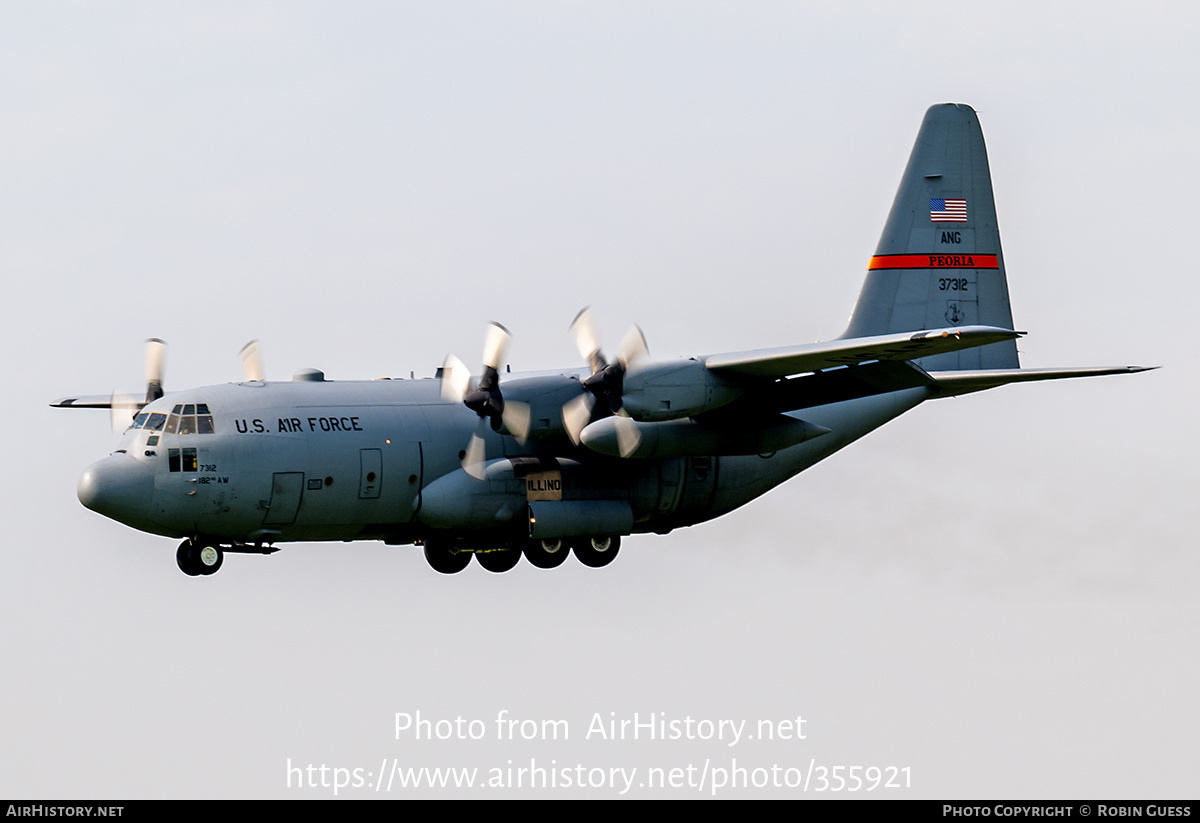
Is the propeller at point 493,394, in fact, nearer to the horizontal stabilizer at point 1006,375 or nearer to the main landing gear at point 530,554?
the main landing gear at point 530,554

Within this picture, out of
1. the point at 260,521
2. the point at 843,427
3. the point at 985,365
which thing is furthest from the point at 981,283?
the point at 260,521

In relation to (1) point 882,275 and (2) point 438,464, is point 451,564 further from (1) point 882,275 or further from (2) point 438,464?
(1) point 882,275

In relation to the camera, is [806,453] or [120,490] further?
[806,453]

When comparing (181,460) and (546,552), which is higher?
(181,460)

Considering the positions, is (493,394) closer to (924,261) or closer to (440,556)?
(440,556)

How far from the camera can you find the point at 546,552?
79.9ft

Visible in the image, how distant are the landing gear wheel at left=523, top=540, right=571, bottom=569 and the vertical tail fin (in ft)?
20.5

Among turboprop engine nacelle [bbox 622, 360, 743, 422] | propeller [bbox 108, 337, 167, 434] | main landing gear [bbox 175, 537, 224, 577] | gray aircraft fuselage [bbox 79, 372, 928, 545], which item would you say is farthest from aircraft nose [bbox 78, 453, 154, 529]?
turboprop engine nacelle [bbox 622, 360, 743, 422]

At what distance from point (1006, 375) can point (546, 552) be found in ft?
25.9

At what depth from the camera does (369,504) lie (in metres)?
23.1

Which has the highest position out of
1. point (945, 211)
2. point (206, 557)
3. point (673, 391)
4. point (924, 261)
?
point (945, 211)

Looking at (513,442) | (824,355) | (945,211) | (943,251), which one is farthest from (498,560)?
(945,211)

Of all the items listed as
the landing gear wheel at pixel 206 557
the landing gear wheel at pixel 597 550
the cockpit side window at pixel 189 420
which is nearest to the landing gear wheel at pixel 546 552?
the landing gear wheel at pixel 597 550

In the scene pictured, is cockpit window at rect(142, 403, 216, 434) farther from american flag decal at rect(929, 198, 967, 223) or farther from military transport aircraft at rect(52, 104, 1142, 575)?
american flag decal at rect(929, 198, 967, 223)
